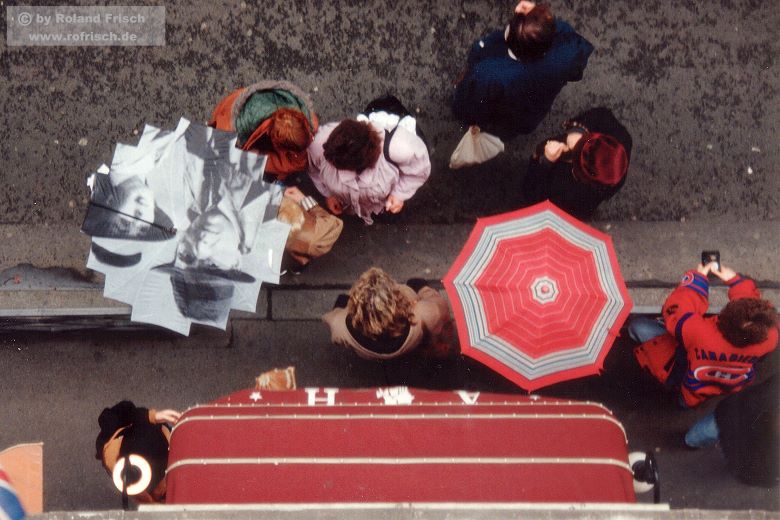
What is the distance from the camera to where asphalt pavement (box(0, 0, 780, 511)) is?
4.91 m

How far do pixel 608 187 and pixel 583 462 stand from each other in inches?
59.9

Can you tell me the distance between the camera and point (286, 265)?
4699mm

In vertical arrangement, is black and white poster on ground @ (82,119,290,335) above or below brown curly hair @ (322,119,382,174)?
below

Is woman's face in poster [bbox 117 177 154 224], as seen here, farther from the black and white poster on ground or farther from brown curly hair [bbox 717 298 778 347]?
brown curly hair [bbox 717 298 778 347]

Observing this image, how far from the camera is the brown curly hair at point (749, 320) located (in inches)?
143

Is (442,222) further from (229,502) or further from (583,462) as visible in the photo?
(229,502)

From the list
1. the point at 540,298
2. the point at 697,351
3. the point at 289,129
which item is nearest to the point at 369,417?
the point at 540,298

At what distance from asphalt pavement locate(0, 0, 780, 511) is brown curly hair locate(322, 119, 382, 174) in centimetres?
115

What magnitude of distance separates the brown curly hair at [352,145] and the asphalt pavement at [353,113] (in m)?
1.15

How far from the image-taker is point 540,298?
12.5 ft

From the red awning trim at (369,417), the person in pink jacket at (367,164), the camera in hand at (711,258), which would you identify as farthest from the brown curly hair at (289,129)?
the camera in hand at (711,258)

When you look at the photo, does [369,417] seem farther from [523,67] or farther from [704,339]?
[523,67]

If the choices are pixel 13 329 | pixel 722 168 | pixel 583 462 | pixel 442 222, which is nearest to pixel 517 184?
pixel 442 222

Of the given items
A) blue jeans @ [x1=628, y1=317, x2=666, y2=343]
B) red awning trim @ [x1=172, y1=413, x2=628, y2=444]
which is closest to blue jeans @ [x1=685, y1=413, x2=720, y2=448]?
blue jeans @ [x1=628, y1=317, x2=666, y2=343]
